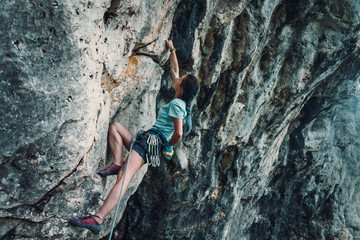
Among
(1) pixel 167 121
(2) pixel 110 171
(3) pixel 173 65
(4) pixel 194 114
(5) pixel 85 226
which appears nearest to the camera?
(5) pixel 85 226

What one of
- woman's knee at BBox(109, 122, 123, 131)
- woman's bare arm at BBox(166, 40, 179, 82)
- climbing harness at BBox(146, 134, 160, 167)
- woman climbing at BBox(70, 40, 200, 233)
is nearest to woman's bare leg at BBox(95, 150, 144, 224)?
woman climbing at BBox(70, 40, 200, 233)

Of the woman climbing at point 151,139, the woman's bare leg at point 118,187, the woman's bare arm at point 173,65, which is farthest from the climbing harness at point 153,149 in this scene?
the woman's bare arm at point 173,65

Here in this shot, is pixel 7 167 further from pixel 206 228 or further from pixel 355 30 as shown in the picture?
pixel 355 30

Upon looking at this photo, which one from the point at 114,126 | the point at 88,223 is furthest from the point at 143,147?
the point at 88,223

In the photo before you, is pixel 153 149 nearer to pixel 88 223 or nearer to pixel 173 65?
pixel 88 223

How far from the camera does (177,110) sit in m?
3.69

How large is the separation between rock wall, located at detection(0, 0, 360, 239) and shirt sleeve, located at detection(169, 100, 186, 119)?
786 millimetres

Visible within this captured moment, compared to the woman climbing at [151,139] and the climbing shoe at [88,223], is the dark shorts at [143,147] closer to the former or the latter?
the woman climbing at [151,139]

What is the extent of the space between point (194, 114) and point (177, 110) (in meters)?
3.12

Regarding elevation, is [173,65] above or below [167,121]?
above

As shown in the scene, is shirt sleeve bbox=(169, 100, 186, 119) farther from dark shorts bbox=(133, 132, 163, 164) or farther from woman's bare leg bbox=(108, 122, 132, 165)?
woman's bare leg bbox=(108, 122, 132, 165)

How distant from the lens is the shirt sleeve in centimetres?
369

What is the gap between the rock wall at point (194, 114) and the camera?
2.60 m

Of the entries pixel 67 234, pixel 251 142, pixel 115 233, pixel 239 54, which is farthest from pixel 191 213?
pixel 67 234
